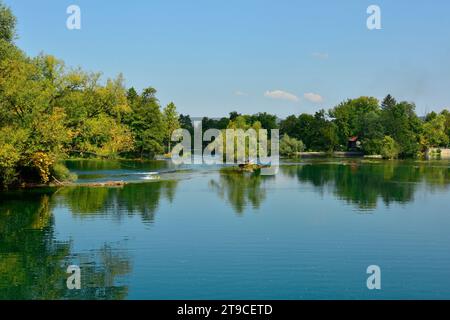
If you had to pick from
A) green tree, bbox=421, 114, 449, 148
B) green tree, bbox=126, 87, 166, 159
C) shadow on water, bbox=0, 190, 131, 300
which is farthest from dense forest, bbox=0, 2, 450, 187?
green tree, bbox=421, 114, 449, 148

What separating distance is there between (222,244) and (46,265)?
7.57 metres

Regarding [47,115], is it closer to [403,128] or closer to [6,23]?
[6,23]

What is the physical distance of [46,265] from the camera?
1911 cm

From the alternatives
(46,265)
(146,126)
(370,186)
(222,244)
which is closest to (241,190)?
(370,186)

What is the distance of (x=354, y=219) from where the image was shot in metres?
29.7

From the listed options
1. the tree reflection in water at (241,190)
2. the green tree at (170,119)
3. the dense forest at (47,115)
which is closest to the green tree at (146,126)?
the green tree at (170,119)

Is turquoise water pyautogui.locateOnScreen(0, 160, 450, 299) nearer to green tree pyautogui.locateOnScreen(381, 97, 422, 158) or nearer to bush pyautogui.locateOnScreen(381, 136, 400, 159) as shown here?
bush pyautogui.locateOnScreen(381, 136, 400, 159)

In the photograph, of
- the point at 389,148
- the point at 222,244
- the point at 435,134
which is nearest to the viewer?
the point at 222,244

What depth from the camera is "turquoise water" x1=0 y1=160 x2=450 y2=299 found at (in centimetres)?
1675

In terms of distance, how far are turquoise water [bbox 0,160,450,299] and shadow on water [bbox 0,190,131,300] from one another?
0.05 metres

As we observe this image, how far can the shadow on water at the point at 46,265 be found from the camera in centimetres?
1612

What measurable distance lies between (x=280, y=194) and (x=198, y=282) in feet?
82.9

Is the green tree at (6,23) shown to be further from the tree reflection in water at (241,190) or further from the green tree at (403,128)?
the green tree at (403,128)
